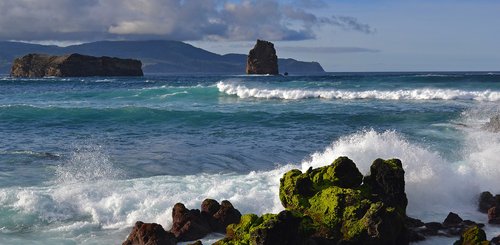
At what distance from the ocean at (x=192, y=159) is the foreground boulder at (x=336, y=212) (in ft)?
4.08

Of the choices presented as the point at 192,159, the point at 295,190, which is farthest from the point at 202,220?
the point at 192,159

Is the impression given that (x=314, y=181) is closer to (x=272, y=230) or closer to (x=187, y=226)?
(x=187, y=226)

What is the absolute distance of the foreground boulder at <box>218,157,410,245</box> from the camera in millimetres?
8500

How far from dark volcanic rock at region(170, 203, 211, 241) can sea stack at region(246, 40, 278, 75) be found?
112 m

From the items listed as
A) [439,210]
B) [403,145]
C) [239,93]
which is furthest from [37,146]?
[239,93]

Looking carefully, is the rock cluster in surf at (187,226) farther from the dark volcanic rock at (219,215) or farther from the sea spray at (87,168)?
the sea spray at (87,168)

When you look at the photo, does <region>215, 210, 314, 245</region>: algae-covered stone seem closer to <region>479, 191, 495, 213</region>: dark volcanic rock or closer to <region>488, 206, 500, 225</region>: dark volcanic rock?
<region>488, 206, 500, 225</region>: dark volcanic rock

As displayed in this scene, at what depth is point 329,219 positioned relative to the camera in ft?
30.9

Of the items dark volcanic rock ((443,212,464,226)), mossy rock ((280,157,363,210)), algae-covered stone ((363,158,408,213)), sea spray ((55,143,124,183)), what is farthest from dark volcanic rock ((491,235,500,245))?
sea spray ((55,143,124,183))

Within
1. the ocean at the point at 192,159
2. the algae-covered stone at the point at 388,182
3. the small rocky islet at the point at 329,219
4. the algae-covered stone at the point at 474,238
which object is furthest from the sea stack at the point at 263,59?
the algae-covered stone at the point at 474,238

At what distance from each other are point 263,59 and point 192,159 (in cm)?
10658

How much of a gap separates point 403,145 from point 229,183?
14.9ft

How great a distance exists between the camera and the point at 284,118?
30797 mm

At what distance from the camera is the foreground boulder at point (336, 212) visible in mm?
8500
